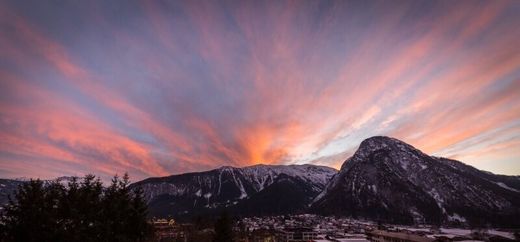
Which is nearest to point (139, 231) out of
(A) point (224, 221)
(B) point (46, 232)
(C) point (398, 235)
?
(B) point (46, 232)

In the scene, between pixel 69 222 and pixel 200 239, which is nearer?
pixel 69 222

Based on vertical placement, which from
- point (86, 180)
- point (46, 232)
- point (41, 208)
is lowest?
point (46, 232)

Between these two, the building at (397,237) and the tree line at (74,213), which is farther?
the building at (397,237)

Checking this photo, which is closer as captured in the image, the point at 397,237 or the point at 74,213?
the point at 74,213

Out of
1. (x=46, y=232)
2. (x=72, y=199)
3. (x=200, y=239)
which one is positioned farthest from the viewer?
(x=200, y=239)

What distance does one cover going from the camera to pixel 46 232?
31.0 m

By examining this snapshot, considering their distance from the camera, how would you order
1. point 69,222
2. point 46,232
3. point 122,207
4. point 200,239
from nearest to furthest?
point 46,232, point 69,222, point 122,207, point 200,239

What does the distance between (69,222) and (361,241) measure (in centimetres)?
17046

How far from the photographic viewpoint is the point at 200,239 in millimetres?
176875

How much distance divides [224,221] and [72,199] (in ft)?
170

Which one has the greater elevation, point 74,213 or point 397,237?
point 397,237

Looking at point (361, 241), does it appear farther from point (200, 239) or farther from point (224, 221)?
point (224, 221)

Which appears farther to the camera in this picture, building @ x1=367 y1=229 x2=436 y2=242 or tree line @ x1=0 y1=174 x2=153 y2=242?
building @ x1=367 y1=229 x2=436 y2=242

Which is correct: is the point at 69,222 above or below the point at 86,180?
below
